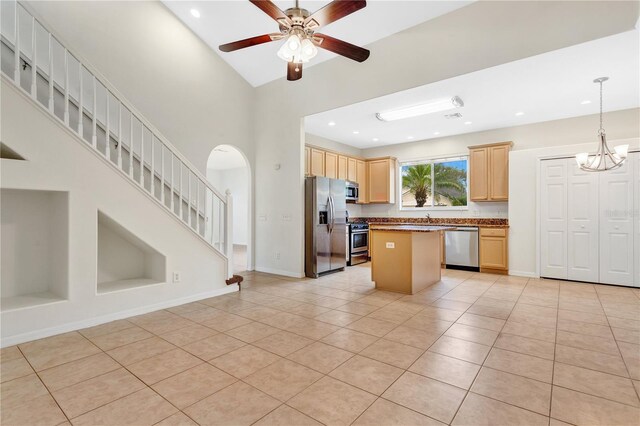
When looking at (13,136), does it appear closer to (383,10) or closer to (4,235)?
(4,235)

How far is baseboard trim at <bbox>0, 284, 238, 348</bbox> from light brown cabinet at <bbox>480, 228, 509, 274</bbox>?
4868 millimetres

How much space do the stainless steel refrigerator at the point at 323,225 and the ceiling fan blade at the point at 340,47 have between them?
8.31 feet

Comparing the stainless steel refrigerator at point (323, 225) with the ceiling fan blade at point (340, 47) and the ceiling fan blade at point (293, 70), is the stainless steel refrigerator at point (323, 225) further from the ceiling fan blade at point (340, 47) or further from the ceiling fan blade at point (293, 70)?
the ceiling fan blade at point (340, 47)

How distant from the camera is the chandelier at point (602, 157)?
4000 mm

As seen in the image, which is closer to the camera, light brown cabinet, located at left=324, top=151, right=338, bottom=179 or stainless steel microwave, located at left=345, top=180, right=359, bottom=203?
light brown cabinet, located at left=324, top=151, right=338, bottom=179

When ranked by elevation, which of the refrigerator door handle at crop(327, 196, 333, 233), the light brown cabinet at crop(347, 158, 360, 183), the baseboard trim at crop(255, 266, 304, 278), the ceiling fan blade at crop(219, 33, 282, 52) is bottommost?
the baseboard trim at crop(255, 266, 304, 278)

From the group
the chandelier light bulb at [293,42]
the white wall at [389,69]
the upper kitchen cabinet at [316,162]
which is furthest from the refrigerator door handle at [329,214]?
the chandelier light bulb at [293,42]

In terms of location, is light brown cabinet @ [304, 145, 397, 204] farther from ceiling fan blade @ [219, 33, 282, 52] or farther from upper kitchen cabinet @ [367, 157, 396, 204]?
ceiling fan blade @ [219, 33, 282, 52]

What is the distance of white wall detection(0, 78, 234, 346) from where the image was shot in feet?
8.86

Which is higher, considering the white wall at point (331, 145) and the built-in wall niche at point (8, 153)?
the white wall at point (331, 145)

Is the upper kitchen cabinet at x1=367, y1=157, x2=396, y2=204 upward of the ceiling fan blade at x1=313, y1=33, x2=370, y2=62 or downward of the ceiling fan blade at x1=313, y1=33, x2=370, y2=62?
downward

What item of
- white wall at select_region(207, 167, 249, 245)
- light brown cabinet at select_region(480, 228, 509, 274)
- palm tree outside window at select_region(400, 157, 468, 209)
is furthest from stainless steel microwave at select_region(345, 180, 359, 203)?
white wall at select_region(207, 167, 249, 245)

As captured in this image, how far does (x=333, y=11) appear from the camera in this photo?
8.24 feet

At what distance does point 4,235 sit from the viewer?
3.08 metres
